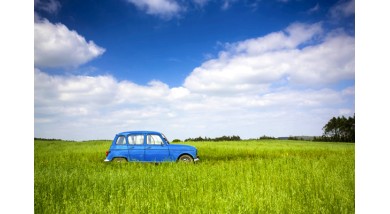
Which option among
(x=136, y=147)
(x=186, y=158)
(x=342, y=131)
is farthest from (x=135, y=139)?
(x=342, y=131)

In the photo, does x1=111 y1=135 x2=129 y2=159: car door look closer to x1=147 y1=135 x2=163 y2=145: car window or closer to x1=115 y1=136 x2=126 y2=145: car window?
x1=115 y1=136 x2=126 y2=145: car window

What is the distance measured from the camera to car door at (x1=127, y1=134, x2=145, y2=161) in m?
8.95

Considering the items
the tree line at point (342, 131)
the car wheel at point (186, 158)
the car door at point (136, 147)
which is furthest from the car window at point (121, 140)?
the tree line at point (342, 131)

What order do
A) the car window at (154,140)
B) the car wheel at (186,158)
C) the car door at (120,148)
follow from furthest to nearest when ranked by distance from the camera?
the car wheel at (186,158)
the car window at (154,140)
the car door at (120,148)

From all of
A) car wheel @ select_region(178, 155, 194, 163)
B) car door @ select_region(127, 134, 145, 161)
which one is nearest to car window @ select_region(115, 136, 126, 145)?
car door @ select_region(127, 134, 145, 161)

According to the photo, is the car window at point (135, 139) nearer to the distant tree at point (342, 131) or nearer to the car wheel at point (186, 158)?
the car wheel at point (186, 158)

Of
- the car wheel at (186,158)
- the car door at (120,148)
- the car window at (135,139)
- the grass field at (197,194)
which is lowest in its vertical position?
the car wheel at (186,158)

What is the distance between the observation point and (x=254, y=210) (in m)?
3.90

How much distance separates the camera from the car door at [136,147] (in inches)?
352

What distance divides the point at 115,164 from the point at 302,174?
522 centimetres

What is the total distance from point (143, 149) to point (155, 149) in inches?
14.5
